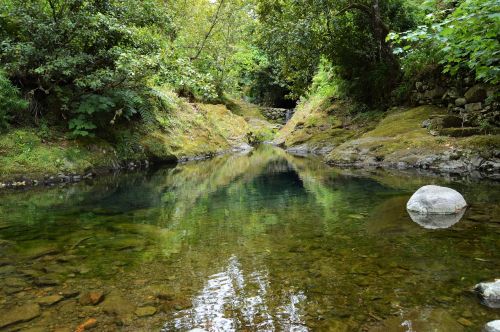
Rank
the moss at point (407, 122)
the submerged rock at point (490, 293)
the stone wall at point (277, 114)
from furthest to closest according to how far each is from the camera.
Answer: the stone wall at point (277, 114) < the moss at point (407, 122) < the submerged rock at point (490, 293)

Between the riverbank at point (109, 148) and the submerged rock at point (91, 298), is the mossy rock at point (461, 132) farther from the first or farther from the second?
the riverbank at point (109, 148)

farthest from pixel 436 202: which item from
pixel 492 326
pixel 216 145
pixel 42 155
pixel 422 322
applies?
pixel 216 145

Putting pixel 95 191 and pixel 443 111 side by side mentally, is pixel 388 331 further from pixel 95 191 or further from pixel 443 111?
pixel 443 111

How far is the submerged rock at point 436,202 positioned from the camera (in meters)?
5.72

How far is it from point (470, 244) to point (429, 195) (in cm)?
174

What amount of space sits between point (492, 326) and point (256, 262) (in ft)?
7.40

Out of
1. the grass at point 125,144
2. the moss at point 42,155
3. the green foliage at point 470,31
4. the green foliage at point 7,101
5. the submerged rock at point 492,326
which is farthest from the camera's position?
the grass at point 125,144

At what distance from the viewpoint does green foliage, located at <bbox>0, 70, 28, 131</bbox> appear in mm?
10883

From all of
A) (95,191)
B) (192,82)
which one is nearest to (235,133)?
(192,82)

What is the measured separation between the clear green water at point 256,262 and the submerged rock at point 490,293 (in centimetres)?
9

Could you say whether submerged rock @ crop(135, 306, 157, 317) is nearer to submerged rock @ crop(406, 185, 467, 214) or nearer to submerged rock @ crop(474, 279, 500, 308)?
submerged rock @ crop(474, 279, 500, 308)

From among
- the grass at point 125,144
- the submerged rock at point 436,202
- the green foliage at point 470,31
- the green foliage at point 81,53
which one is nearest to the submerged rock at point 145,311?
the submerged rock at point 436,202

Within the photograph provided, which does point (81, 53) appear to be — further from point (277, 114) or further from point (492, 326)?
Answer: point (277, 114)

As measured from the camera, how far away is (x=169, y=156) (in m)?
16.5
